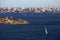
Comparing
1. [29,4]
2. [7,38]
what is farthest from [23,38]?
[29,4]

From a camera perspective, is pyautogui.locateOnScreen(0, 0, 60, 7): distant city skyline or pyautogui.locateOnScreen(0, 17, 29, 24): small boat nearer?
pyautogui.locateOnScreen(0, 17, 29, 24): small boat

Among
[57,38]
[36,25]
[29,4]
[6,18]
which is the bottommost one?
[57,38]

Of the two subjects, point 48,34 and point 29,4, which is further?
point 29,4

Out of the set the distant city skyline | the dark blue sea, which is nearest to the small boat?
the dark blue sea

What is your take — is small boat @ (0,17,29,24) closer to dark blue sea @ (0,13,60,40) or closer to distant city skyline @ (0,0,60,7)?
dark blue sea @ (0,13,60,40)

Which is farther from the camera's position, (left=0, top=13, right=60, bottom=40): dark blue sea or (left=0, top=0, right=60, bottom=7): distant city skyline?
(left=0, top=0, right=60, bottom=7): distant city skyline

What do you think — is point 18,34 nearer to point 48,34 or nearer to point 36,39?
point 36,39

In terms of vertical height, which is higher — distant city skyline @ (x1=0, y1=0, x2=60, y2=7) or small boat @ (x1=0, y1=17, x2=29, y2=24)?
distant city skyline @ (x1=0, y1=0, x2=60, y2=7)

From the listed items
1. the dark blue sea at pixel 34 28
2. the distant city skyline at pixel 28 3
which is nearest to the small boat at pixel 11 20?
the dark blue sea at pixel 34 28

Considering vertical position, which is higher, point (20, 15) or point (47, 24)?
point (20, 15)
